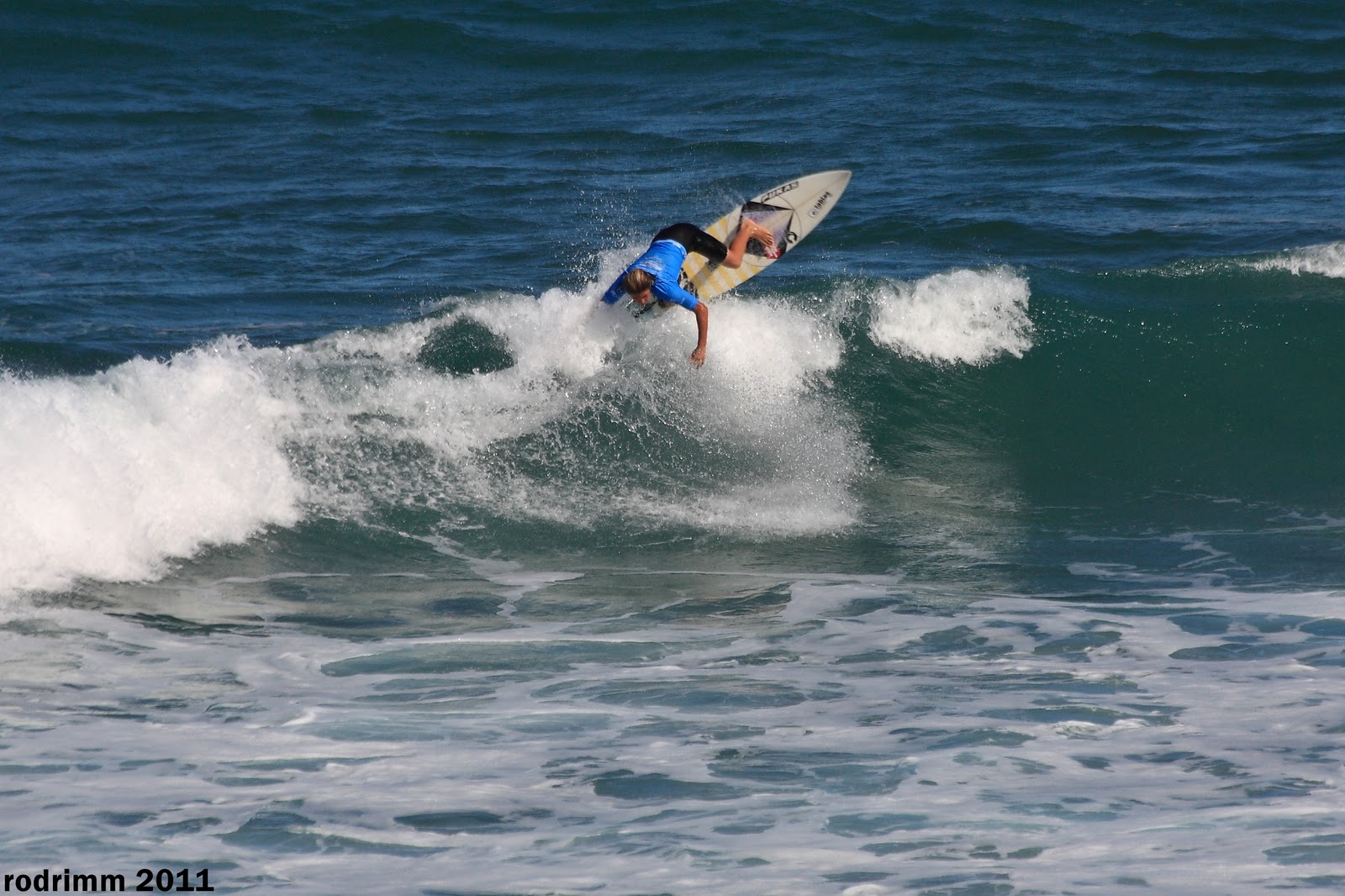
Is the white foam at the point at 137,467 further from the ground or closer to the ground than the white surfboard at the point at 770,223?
closer to the ground

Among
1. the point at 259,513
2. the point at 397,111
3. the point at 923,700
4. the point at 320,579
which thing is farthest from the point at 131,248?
the point at 923,700

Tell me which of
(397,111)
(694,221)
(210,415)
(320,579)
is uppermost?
(397,111)

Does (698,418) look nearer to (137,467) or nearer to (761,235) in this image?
(761,235)

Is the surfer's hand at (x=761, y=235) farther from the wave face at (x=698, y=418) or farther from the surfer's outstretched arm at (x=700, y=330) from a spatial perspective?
the surfer's outstretched arm at (x=700, y=330)

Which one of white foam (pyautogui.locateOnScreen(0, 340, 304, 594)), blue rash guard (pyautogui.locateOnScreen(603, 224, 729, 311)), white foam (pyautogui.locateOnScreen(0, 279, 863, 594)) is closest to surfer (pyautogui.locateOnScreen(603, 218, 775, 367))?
blue rash guard (pyautogui.locateOnScreen(603, 224, 729, 311))

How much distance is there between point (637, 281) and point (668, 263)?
0.34 meters

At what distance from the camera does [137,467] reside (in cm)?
891

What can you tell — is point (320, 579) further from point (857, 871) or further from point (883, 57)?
point (883, 57)

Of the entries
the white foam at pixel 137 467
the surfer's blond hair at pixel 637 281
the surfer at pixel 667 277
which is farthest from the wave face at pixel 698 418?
the surfer's blond hair at pixel 637 281

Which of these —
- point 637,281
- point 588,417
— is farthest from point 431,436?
point 637,281

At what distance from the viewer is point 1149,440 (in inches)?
431

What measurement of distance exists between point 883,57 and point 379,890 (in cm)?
1825

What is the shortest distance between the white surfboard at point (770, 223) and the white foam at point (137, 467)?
11.0 ft

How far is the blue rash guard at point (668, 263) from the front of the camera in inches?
391
